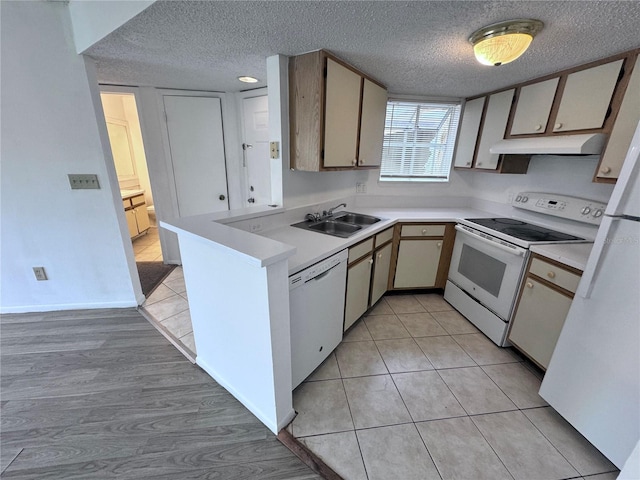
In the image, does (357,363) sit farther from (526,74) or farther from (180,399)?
(526,74)

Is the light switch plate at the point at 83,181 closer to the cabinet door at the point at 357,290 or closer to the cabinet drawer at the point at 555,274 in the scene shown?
the cabinet door at the point at 357,290

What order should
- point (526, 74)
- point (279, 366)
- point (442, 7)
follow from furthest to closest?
point (526, 74), point (279, 366), point (442, 7)

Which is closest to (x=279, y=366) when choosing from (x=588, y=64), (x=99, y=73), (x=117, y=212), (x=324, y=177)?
(x=324, y=177)

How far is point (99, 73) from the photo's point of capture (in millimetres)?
2293

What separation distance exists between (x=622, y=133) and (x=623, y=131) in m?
0.01

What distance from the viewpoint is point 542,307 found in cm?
169

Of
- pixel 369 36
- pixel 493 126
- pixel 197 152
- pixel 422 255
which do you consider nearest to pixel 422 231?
pixel 422 255

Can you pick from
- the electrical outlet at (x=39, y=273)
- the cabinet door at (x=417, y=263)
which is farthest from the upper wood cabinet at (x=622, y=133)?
the electrical outlet at (x=39, y=273)

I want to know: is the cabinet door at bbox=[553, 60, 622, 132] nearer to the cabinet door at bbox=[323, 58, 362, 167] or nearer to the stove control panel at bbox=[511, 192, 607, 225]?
the stove control panel at bbox=[511, 192, 607, 225]

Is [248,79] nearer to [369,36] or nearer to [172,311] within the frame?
[369,36]

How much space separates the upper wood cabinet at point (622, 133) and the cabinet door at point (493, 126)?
80 cm

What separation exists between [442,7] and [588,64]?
4.41 ft

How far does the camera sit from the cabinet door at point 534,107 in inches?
75.2

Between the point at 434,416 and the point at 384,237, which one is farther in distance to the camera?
the point at 384,237
